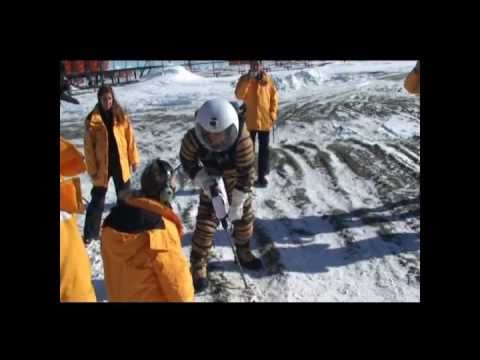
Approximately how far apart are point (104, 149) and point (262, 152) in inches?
106

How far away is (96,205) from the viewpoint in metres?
5.96

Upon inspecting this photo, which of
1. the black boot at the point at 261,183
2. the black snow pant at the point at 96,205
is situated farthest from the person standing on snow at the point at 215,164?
the black boot at the point at 261,183

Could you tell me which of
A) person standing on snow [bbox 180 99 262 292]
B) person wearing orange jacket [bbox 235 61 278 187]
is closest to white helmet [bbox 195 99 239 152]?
person standing on snow [bbox 180 99 262 292]

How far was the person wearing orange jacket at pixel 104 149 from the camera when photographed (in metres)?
5.71

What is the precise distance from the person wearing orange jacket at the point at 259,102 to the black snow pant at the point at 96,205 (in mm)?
2285

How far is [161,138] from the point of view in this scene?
1080 cm

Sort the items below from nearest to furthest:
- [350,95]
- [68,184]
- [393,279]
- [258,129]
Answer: [68,184], [393,279], [258,129], [350,95]

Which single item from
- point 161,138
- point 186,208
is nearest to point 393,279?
point 186,208

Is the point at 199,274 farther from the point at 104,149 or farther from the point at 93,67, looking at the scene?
the point at 93,67

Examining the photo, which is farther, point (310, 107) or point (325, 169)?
point (310, 107)

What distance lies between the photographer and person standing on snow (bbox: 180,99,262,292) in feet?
15.3

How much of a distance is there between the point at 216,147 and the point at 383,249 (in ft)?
7.52

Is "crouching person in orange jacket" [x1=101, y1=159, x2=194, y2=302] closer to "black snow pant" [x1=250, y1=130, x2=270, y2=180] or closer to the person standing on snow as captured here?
the person standing on snow

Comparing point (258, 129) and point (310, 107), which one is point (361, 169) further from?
point (310, 107)
